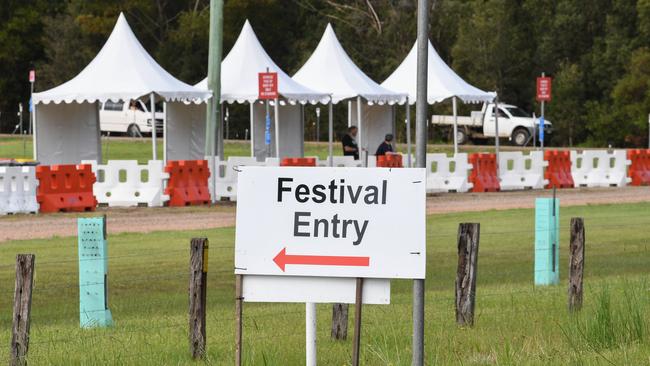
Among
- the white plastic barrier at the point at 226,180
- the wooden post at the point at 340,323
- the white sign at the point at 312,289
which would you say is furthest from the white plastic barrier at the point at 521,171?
the white sign at the point at 312,289

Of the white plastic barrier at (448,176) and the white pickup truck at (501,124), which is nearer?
the white plastic barrier at (448,176)

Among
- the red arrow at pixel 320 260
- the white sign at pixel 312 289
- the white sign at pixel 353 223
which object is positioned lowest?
the white sign at pixel 312 289

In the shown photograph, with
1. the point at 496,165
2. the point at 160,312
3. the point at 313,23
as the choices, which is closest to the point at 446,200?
the point at 496,165

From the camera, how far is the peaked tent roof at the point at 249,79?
36219 mm

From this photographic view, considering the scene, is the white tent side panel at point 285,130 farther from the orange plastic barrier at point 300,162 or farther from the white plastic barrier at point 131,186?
the white plastic barrier at point 131,186

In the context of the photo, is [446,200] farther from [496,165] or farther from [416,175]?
[416,175]

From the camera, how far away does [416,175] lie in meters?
8.20

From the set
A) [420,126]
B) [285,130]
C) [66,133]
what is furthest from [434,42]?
[420,126]

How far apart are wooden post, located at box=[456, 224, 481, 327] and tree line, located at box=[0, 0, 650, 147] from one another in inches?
1848

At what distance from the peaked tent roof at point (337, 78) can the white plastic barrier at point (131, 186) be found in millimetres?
8111

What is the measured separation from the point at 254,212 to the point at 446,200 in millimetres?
24945

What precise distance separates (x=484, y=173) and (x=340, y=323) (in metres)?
26.2

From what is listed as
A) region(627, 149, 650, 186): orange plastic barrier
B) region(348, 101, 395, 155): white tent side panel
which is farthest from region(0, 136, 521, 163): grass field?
region(627, 149, 650, 186): orange plastic barrier

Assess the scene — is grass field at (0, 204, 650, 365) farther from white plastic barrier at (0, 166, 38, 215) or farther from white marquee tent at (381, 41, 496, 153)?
white marquee tent at (381, 41, 496, 153)
